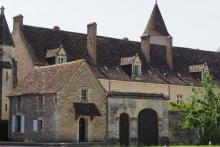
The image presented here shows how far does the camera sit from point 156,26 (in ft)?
206

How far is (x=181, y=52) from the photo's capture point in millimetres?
61250

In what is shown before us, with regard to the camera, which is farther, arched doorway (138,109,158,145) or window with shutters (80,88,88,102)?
arched doorway (138,109,158,145)

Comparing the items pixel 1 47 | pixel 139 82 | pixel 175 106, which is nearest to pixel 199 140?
pixel 175 106

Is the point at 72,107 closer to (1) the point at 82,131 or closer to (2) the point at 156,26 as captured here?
(1) the point at 82,131

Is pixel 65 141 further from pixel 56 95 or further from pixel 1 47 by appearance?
pixel 1 47

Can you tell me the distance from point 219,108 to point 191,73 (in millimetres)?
17415

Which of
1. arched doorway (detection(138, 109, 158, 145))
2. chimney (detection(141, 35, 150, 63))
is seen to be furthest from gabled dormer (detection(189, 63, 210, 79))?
arched doorway (detection(138, 109, 158, 145))

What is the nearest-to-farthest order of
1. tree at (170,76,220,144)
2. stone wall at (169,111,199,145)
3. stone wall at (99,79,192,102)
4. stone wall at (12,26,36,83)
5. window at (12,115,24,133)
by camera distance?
tree at (170,76,220,144), window at (12,115,24,133), stone wall at (169,111,199,145), stone wall at (12,26,36,83), stone wall at (99,79,192,102)

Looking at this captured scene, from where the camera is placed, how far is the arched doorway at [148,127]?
43344mm

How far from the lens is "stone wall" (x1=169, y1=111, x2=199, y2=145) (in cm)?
4557

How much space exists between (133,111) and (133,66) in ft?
28.7

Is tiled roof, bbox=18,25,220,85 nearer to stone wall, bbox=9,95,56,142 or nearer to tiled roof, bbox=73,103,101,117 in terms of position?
stone wall, bbox=9,95,56,142

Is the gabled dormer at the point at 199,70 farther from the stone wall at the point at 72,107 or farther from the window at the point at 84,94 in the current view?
the window at the point at 84,94

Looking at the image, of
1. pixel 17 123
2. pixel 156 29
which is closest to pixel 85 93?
pixel 17 123
